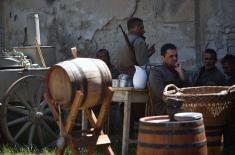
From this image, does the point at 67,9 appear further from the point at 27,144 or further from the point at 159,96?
the point at 159,96

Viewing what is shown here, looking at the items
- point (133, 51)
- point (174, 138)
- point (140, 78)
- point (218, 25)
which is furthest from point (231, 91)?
point (218, 25)

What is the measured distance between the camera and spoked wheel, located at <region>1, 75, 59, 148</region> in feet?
23.9

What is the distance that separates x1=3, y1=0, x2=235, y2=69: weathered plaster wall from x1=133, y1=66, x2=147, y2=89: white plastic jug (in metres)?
1.78

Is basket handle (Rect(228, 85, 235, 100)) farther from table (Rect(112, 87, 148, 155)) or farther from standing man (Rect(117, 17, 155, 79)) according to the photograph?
standing man (Rect(117, 17, 155, 79))

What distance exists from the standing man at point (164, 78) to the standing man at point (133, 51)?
0.74 metres

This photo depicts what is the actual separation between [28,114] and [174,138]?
11.7 ft

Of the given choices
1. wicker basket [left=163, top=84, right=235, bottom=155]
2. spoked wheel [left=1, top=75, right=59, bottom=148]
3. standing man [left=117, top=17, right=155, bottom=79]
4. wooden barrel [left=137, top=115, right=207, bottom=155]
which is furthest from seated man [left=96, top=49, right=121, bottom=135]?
wooden barrel [left=137, top=115, right=207, bottom=155]

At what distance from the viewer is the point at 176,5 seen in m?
8.17

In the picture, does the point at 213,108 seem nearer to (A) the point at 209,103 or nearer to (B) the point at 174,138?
(A) the point at 209,103

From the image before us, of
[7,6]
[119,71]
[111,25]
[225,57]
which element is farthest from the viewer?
[7,6]

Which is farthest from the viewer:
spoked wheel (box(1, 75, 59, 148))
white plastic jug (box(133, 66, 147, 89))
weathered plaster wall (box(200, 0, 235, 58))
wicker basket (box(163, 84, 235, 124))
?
weathered plaster wall (box(200, 0, 235, 58))

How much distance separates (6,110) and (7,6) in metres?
4.11

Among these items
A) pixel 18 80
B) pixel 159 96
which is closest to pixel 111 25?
pixel 18 80

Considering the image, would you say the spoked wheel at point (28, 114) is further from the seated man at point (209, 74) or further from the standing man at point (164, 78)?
the seated man at point (209, 74)
